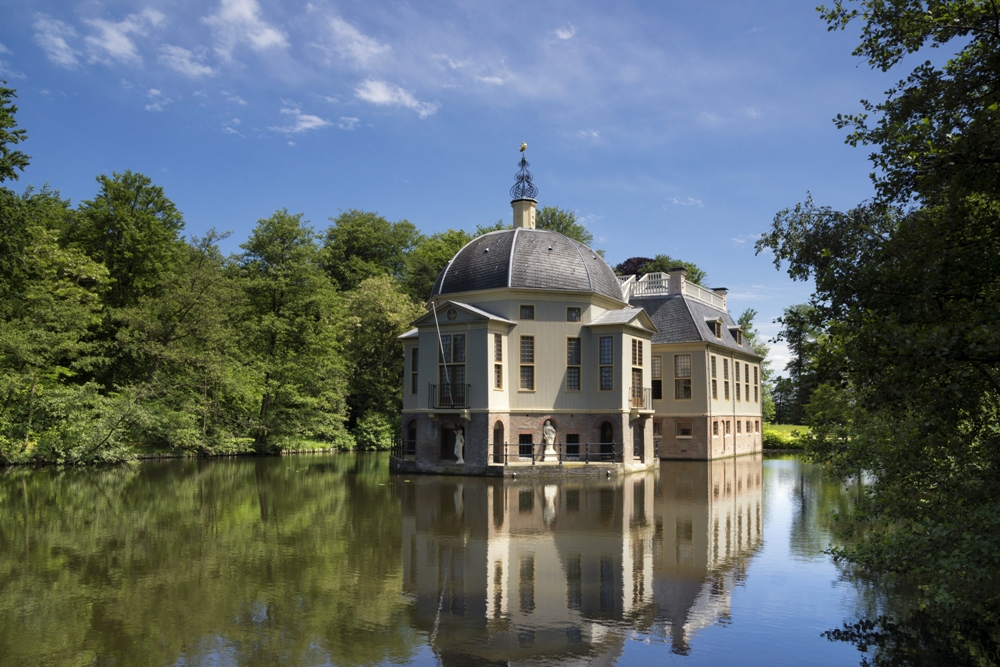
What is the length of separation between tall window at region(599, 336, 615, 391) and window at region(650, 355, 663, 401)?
34.6 ft

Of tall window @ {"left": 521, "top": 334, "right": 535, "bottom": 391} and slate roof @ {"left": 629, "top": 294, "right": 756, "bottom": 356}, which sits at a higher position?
slate roof @ {"left": 629, "top": 294, "right": 756, "bottom": 356}

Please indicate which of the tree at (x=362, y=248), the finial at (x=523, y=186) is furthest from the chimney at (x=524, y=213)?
the tree at (x=362, y=248)

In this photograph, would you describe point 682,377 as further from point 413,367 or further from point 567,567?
point 567,567

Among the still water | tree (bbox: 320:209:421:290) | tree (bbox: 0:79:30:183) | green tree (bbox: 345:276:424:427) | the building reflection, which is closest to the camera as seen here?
the still water

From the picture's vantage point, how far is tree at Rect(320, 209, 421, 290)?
194 ft

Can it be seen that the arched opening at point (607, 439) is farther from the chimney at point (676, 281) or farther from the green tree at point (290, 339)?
the green tree at point (290, 339)

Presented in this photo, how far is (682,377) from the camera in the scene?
3931cm

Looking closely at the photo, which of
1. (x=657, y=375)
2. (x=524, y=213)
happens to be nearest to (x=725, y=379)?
(x=657, y=375)

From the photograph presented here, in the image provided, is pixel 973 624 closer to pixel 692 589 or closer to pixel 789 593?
pixel 789 593

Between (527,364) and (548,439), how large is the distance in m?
3.01

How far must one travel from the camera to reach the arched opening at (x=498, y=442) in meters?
29.0

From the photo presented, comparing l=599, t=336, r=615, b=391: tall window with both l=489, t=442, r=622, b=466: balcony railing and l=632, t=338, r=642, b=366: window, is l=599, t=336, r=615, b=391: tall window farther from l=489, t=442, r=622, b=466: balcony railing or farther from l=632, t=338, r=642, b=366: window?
l=489, t=442, r=622, b=466: balcony railing

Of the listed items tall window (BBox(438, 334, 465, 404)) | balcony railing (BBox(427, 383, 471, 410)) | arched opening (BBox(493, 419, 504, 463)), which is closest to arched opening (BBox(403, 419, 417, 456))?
balcony railing (BBox(427, 383, 471, 410))

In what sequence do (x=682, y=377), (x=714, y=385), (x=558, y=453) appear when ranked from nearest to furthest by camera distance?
(x=558, y=453) → (x=682, y=377) → (x=714, y=385)
